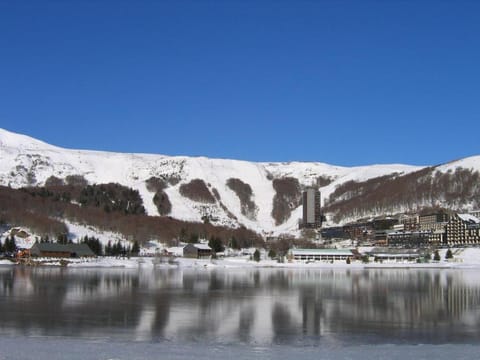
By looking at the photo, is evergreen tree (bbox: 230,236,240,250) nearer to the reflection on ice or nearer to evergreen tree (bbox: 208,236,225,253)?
evergreen tree (bbox: 208,236,225,253)

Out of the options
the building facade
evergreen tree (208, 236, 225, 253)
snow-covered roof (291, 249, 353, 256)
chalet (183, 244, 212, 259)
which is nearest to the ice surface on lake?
chalet (183, 244, 212, 259)

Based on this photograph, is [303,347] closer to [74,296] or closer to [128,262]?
[74,296]

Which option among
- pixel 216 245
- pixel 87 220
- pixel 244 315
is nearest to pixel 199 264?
pixel 216 245

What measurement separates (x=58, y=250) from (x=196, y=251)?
1123 inches

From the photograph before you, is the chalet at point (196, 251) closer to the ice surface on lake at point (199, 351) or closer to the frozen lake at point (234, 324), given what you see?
the frozen lake at point (234, 324)

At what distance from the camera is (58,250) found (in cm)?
11419

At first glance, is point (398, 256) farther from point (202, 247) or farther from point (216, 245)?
point (202, 247)

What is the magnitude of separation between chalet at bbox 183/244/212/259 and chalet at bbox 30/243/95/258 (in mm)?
20801

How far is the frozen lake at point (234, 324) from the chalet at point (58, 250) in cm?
7132

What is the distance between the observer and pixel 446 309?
33938 millimetres

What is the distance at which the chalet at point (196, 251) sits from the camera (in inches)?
5064

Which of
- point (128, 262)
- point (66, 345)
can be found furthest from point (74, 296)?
point (128, 262)

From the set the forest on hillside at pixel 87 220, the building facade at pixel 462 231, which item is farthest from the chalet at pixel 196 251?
the building facade at pixel 462 231

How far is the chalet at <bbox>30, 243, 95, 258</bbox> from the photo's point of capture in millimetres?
112312
